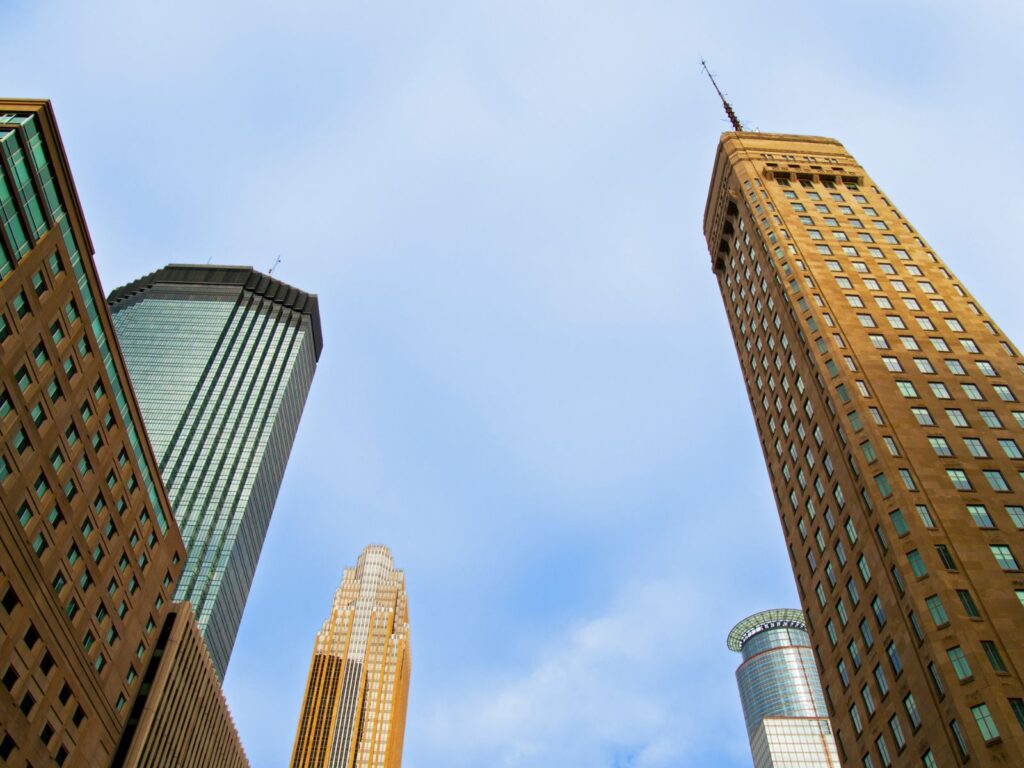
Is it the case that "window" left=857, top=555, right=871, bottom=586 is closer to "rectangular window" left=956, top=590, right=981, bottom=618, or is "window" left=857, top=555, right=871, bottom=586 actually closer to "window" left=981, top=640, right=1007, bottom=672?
"rectangular window" left=956, top=590, right=981, bottom=618

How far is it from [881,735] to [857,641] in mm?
6375

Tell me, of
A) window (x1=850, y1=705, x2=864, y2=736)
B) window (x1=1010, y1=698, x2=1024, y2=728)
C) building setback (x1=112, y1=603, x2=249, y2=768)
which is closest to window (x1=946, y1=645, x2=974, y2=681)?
window (x1=1010, y1=698, x2=1024, y2=728)

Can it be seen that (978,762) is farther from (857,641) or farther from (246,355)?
(246,355)

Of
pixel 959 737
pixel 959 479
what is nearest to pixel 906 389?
pixel 959 479

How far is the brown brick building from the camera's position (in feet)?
176

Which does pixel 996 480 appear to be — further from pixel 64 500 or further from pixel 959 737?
pixel 64 500

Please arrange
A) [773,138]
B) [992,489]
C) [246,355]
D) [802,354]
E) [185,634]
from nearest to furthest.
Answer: [992,489], [802,354], [185,634], [773,138], [246,355]

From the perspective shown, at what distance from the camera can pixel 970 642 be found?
4547 centimetres

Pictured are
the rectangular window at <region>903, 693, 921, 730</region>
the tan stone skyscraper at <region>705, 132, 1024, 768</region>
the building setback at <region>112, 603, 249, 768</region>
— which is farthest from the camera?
the building setback at <region>112, 603, 249, 768</region>

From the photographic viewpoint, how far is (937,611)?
4806cm

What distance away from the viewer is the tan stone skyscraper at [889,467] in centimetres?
4650

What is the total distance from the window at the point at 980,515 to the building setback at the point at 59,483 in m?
62.1

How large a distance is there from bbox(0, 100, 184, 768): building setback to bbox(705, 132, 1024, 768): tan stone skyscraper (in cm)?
5512

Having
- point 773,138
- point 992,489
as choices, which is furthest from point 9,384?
point 773,138
